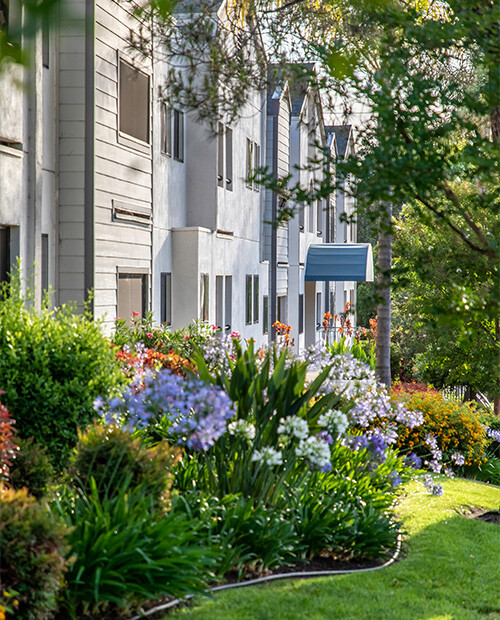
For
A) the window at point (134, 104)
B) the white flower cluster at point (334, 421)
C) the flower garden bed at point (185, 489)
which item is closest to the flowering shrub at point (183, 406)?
the flower garden bed at point (185, 489)

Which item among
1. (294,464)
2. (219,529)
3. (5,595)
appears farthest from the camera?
(294,464)

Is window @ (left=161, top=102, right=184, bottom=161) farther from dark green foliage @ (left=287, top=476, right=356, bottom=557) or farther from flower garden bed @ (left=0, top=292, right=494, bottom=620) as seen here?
dark green foliage @ (left=287, top=476, right=356, bottom=557)

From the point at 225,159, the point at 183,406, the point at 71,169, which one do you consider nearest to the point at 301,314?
the point at 225,159

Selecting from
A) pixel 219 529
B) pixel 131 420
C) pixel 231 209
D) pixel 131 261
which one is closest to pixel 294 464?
pixel 219 529

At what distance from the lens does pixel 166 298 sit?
17.6 metres

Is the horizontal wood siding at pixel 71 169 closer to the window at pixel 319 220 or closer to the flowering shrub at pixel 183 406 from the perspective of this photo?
the flowering shrub at pixel 183 406

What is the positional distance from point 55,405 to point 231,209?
1354 cm

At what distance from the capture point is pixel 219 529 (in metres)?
6.55

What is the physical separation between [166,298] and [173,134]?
3.66m

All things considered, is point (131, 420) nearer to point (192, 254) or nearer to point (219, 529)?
point (219, 529)

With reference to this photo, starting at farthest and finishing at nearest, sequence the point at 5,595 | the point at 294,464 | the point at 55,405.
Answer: the point at 55,405
the point at 294,464
the point at 5,595

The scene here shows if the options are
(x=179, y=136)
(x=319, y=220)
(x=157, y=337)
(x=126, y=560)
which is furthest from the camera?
(x=319, y=220)

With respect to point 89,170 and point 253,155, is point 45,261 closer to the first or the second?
point 89,170

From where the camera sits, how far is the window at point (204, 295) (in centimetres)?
1830
